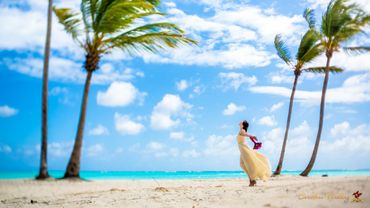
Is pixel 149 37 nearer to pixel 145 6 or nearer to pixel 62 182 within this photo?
pixel 145 6

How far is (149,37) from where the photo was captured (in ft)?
48.9

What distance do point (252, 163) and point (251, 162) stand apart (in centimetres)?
4

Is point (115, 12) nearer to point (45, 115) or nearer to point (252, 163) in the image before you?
point (45, 115)

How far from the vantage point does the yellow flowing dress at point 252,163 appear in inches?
404

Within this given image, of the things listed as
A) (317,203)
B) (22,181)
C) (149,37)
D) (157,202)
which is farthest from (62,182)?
(317,203)

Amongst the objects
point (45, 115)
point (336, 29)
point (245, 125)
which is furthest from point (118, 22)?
point (336, 29)

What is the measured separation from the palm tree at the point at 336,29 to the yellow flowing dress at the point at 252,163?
9966 millimetres

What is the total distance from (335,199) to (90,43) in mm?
11009

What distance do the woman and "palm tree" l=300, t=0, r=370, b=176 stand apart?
9975mm

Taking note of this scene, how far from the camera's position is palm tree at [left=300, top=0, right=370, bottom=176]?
19141mm

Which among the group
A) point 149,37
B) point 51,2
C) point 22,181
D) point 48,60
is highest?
point 51,2

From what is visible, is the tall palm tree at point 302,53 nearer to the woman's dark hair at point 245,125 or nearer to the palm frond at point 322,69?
the palm frond at point 322,69

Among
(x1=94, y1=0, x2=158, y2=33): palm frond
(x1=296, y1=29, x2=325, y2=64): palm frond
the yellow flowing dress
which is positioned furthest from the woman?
(x1=296, y1=29, x2=325, y2=64): palm frond

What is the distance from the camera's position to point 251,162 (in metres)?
10.3
